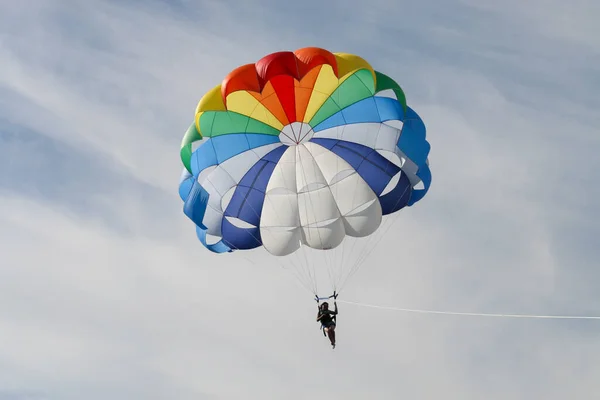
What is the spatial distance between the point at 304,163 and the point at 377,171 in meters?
1.84

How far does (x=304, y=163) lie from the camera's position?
24.3 meters

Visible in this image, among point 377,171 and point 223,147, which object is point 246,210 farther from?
point 377,171

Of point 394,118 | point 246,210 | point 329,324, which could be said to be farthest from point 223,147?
point 329,324

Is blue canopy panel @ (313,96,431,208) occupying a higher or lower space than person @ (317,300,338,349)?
higher

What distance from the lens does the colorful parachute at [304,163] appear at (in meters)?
23.8

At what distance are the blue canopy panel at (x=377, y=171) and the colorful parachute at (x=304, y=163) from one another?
0.08 ft

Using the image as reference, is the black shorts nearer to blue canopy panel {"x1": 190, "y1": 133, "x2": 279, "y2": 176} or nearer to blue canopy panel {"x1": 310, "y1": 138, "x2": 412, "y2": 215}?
blue canopy panel {"x1": 310, "y1": 138, "x2": 412, "y2": 215}

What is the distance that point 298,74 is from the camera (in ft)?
74.2

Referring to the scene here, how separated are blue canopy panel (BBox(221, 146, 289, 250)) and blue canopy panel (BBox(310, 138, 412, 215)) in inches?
83.5

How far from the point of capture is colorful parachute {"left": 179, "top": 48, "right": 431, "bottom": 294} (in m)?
23.8

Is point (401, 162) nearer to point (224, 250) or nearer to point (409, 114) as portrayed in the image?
point (409, 114)

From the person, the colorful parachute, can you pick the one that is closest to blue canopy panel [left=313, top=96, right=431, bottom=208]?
the colorful parachute

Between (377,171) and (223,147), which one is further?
(377,171)

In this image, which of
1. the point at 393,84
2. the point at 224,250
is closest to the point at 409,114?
the point at 393,84
